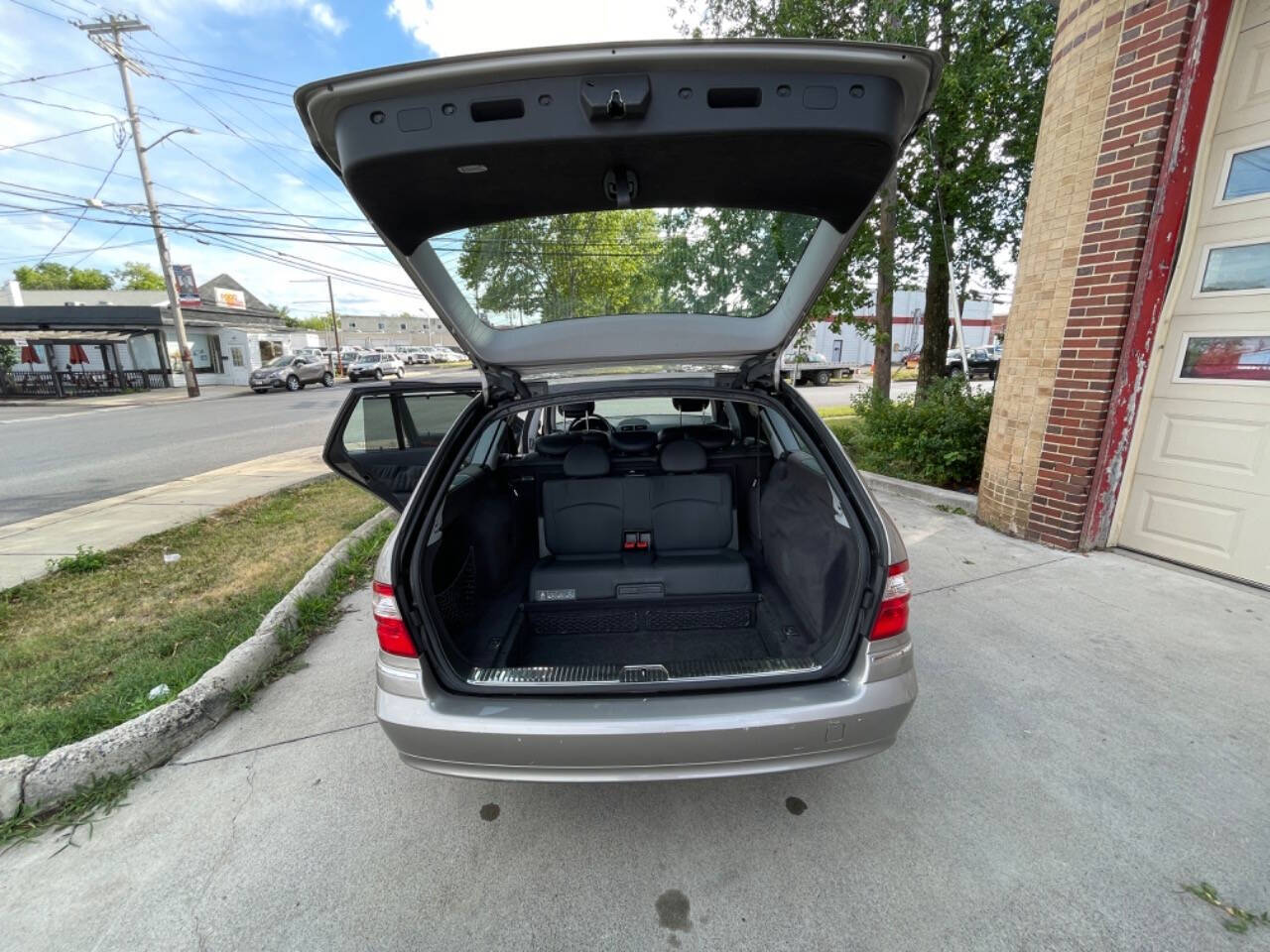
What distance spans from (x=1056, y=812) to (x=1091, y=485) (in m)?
2.85

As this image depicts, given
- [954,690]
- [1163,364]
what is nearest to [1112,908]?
[954,690]

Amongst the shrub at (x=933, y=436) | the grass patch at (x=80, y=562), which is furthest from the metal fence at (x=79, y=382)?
the shrub at (x=933, y=436)

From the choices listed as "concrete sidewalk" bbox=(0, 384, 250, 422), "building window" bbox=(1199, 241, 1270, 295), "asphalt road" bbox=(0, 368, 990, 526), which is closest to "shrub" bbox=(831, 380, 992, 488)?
"building window" bbox=(1199, 241, 1270, 295)

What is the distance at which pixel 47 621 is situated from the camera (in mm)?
3105

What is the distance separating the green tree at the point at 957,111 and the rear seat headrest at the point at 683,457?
147 inches

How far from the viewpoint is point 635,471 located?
3.20m

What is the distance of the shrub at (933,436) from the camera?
214 inches

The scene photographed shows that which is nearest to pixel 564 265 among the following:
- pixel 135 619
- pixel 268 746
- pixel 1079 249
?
pixel 268 746

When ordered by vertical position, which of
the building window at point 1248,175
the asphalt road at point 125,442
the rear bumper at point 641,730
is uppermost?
the building window at point 1248,175

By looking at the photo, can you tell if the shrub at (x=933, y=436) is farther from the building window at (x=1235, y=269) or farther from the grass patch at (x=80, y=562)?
the grass patch at (x=80, y=562)

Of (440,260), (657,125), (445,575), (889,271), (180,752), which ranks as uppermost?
(889,271)

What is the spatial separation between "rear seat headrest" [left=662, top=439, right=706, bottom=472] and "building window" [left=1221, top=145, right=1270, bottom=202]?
3625 mm

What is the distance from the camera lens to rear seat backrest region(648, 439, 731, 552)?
306cm

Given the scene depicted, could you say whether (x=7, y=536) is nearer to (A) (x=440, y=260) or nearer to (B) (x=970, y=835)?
(A) (x=440, y=260)
